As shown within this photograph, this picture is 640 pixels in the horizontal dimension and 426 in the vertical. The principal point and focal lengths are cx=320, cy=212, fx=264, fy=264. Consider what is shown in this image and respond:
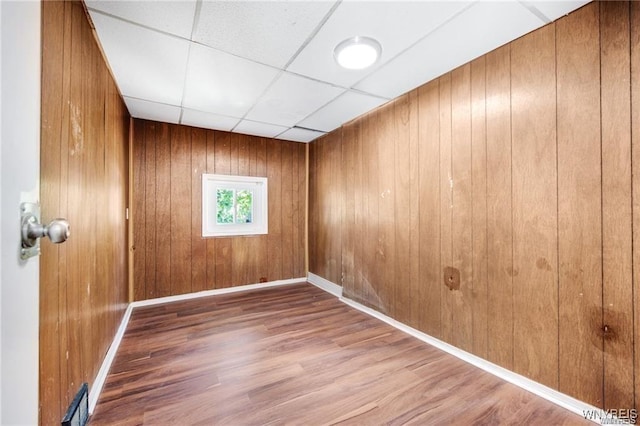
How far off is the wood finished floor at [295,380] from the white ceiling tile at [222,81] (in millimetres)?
2387

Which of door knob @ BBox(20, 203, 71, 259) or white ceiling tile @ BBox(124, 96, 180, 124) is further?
white ceiling tile @ BBox(124, 96, 180, 124)

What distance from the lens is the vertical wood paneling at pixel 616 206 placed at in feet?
4.62

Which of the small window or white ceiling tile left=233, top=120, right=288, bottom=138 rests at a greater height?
white ceiling tile left=233, top=120, right=288, bottom=138

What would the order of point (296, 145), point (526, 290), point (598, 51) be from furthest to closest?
point (296, 145) → point (526, 290) → point (598, 51)

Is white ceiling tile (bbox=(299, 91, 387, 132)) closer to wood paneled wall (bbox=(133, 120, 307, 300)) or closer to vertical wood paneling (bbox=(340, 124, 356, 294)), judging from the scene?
vertical wood paneling (bbox=(340, 124, 356, 294))

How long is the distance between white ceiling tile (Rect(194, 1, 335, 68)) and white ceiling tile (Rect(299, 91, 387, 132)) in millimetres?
969

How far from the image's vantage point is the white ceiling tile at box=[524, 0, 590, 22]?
60.0 inches

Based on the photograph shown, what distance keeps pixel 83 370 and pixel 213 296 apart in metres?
2.28

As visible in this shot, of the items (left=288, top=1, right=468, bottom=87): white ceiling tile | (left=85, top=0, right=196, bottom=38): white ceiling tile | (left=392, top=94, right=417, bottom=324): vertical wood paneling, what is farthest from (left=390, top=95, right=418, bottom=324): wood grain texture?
(left=85, top=0, right=196, bottom=38): white ceiling tile

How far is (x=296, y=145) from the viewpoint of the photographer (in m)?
4.53

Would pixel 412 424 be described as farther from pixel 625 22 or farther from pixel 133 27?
pixel 133 27

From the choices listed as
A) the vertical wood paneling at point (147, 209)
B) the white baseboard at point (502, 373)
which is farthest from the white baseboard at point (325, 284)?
the vertical wood paneling at point (147, 209)

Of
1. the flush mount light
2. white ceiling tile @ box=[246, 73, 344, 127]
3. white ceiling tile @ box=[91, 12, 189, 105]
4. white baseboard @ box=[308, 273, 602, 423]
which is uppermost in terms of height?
white ceiling tile @ box=[246, 73, 344, 127]

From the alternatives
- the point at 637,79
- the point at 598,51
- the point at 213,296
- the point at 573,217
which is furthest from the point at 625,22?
the point at 213,296
